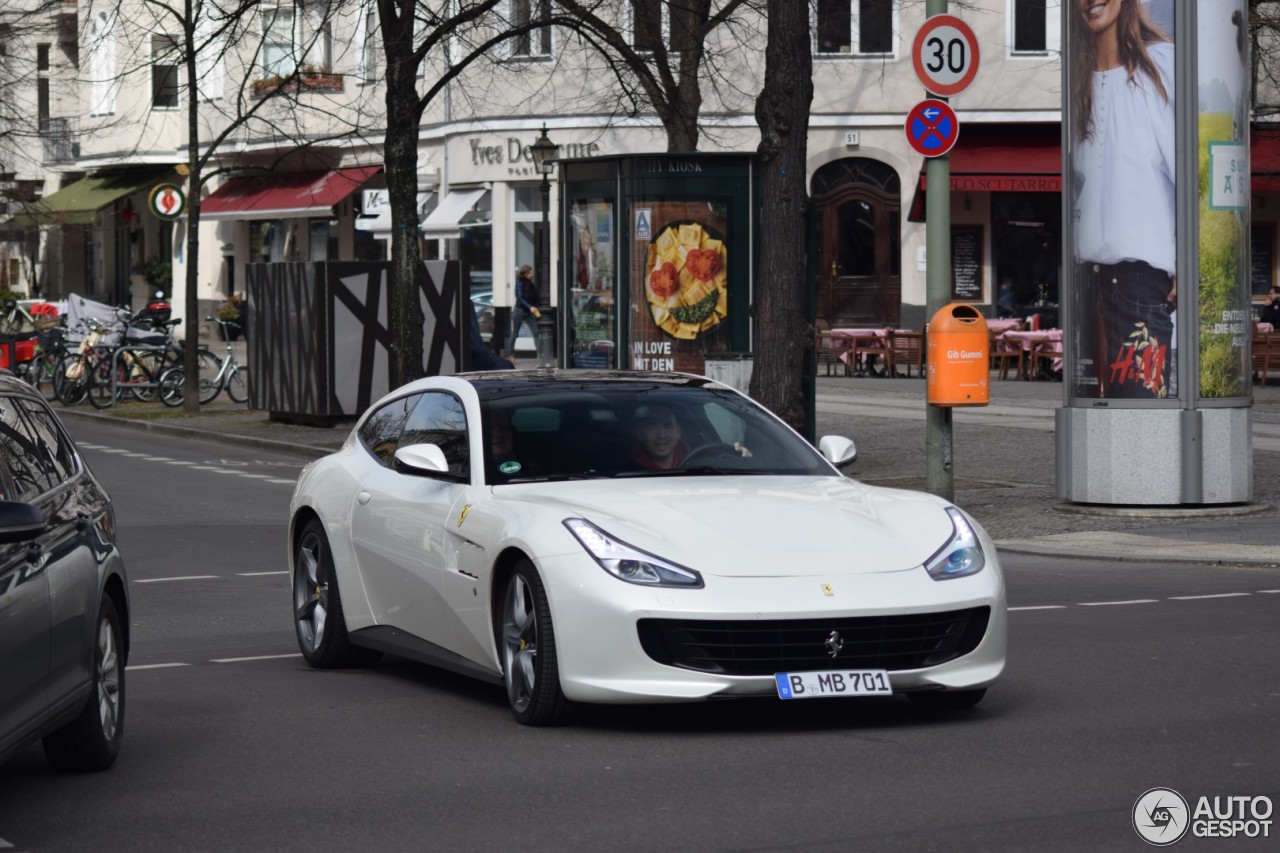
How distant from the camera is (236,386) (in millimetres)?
32969

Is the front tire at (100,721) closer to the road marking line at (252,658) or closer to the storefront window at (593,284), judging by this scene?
the road marking line at (252,658)

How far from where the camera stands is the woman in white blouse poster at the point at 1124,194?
15.9 m

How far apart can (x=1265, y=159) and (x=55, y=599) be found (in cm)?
3743

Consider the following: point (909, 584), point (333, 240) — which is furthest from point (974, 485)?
point (333, 240)

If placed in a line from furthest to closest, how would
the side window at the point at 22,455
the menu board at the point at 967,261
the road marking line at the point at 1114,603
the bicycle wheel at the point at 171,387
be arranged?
1. the menu board at the point at 967,261
2. the bicycle wheel at the point at 171,387
3. the road marking line at the point at 1114,603
4. the side window at the point at 22,455

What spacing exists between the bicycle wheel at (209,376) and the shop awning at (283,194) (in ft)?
41.4

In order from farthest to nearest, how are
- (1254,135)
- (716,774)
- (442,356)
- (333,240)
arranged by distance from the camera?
(333,240) → (1254,135) → (442,356) → (716,774)

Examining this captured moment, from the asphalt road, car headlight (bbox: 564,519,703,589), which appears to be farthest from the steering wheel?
car headlight (bbox: 564,519,703,589)

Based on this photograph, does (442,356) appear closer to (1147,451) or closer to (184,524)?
(184,524)

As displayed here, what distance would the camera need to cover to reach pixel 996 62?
41.8m

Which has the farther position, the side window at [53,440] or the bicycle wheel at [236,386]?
the bicycle wheel at [236,386]

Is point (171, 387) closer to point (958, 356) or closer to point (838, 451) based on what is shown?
point (958, 356)

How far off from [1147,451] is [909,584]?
869 centimetres

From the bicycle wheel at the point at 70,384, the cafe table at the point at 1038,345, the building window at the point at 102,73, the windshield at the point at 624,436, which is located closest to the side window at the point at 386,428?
the windshield at the point at 624,436
